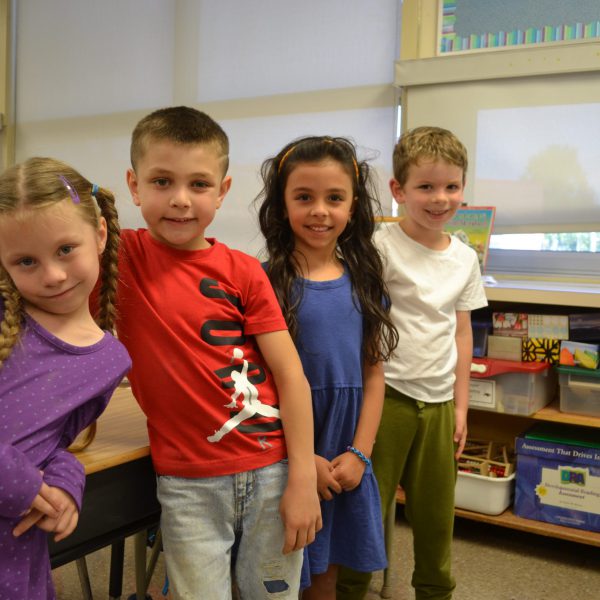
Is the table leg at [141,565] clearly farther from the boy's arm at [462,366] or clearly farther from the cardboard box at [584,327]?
the cardboard box at [584,327]

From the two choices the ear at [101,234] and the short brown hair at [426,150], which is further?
the short brown hair at [426,150]

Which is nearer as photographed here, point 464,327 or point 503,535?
point 464,327

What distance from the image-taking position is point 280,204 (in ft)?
4.70

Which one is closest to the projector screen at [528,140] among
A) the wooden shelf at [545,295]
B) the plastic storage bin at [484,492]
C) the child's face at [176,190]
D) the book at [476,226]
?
the book at [476,226]

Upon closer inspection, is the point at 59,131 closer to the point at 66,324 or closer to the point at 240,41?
the point at 240,41

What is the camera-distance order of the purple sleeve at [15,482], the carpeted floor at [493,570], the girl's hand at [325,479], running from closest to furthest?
the purple sleeve at [15,482]
the girl's hand at [325,479]
the carpeted floor at [493,570]

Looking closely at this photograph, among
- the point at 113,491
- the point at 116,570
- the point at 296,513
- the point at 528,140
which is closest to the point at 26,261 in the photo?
the point at 113,491

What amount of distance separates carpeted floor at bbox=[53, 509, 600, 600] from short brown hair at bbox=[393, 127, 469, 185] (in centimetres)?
129

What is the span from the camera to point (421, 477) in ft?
5.61

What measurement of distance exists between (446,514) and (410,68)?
1.98 metres

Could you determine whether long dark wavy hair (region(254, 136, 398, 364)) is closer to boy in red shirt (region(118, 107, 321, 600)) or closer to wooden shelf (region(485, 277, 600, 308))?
boy in red shirt (region(118, 107, 321, 600))

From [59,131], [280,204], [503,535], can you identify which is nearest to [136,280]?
[280,204]

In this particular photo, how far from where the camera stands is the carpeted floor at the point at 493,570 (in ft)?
6.96

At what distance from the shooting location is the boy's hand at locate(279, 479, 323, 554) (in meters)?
1.13
